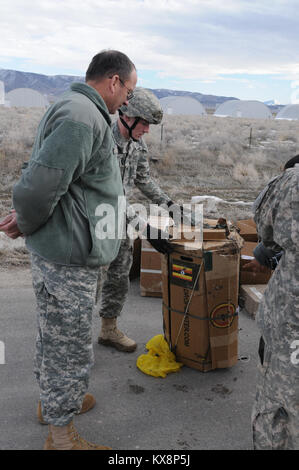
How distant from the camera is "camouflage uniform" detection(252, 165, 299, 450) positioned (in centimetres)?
186

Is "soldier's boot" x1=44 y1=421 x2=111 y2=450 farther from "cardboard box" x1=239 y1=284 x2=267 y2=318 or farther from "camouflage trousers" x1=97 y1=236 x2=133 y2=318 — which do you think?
"cardboard box" x1=239 y1=284 x2=267 y2=318

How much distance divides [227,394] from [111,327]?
109 cm

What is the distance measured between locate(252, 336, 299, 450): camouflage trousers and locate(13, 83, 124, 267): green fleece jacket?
37.1 inches

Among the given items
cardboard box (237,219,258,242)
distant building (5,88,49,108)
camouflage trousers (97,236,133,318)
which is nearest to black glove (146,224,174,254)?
camouflage trousers (97,236,133,318)

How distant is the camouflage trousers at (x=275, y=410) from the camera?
1922 mm

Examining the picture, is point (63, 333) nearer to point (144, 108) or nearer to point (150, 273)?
point (144, 108)

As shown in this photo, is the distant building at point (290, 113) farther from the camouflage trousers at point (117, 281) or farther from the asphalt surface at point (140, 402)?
the asphalt surface at point (140, 402)

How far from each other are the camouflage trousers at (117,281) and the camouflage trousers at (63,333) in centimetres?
124

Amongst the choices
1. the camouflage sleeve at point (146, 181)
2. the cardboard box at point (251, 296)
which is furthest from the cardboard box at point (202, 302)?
the cardboard box at point (251, 296)

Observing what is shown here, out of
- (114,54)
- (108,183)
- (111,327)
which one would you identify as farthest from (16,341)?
(114,54)

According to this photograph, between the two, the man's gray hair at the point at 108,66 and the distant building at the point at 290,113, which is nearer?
the man's gray hair at the point at 108,66

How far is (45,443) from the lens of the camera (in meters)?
2.50

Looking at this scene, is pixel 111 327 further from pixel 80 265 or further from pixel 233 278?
pixel 80 265

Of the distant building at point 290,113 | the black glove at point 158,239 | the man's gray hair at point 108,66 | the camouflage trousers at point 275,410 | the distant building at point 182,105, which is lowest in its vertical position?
the camouflage trousers at point 275,410
